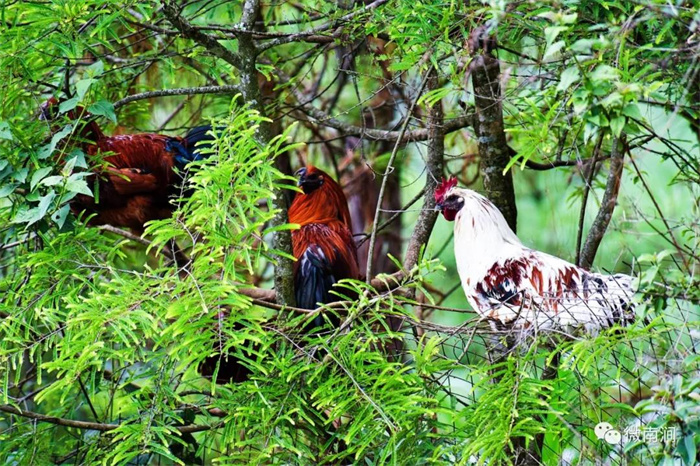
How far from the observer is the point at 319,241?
3.42 meters

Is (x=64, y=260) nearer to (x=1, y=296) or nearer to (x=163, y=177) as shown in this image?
(x=1, y=296)

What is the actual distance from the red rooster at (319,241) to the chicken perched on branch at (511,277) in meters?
0.51

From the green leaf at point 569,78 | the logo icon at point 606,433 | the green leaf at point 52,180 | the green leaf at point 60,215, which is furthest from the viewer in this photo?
the green leaf at point 60,215

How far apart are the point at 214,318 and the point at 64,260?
0.52m

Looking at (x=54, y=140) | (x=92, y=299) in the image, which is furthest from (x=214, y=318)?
(x=54, y=140)

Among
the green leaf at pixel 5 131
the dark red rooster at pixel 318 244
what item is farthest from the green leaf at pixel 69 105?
the dark red rooster at pixel 318 244

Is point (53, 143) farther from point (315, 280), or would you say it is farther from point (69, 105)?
point (315, 280)

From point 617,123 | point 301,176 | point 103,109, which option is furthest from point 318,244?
point 617,123

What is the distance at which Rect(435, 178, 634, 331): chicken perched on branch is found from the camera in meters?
2.53

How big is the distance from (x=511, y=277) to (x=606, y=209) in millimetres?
342

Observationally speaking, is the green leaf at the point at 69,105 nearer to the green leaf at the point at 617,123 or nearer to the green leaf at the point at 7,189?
the green leaf at the point at 7,189

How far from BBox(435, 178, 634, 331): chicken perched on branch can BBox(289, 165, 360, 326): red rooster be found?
1.67ft

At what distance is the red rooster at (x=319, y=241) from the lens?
332 centimetres

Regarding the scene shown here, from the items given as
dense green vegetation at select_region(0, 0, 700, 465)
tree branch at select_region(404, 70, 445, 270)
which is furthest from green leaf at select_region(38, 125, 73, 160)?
tree branch at select_region(404, 70, 445, 270)
